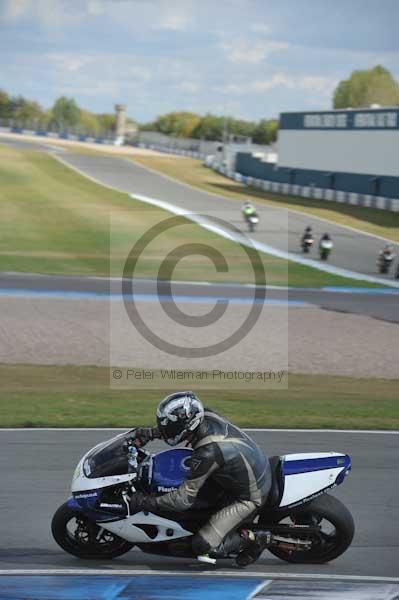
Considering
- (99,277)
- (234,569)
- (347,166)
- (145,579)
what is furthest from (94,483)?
(347,166)

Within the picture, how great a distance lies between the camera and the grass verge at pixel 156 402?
13.3 metres

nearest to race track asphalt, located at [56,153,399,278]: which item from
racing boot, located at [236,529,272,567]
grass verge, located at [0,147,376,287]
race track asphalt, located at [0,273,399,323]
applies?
grass verge, located at [0,147,376,287]

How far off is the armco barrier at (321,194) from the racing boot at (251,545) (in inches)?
1832

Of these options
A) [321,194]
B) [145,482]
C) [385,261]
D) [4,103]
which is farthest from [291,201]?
[4,103]

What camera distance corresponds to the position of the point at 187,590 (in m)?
7.33

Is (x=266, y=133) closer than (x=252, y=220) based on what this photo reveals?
No

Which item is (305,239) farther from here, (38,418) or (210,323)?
(38,418)

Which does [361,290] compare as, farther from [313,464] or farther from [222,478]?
[222,478]

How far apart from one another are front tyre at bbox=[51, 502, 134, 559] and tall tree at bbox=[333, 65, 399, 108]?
17593cm

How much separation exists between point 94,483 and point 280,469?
1.58 m

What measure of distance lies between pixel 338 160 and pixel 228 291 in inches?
1468

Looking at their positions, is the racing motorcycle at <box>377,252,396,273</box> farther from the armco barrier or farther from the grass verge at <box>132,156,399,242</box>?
the armco barrier

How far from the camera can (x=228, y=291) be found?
94.8ft

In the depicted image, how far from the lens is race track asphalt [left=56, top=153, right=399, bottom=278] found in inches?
1602
